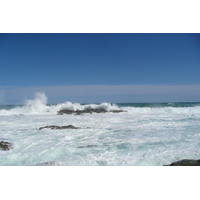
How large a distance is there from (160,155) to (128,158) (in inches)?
33.7

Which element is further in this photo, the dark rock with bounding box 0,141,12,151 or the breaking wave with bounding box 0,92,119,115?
the breaking wave with bounding box 0,92,119,115

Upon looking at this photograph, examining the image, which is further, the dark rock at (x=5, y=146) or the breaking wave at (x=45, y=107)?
the breaking wave at (x=45, y=107)

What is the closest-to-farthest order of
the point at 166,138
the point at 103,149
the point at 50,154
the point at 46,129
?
the point at 50,154
the point at 103,149
the point at 166,138
the point at 46,129

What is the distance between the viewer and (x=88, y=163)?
13.2ft

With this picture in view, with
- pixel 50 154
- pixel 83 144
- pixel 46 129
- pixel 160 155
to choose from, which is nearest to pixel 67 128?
pixel 46 129

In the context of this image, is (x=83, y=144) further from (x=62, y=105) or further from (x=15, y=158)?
(x=62, y=105)

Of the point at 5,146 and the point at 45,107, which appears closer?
the point at 5,146

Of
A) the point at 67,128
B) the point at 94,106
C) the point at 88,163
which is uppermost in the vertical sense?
the point at 94,106

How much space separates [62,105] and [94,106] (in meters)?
4.03

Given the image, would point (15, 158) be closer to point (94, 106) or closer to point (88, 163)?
point (88, 163)

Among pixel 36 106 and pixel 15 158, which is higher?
pixel 36 106

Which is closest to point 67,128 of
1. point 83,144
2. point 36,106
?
point 83,144

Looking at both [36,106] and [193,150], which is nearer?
[193,150]

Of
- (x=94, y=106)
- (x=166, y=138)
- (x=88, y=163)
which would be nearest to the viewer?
(x=88, y=163)
